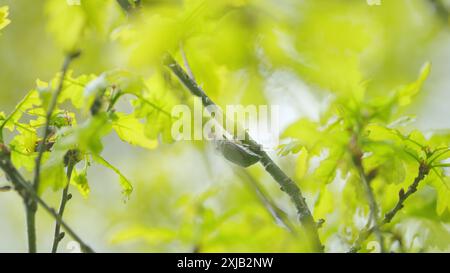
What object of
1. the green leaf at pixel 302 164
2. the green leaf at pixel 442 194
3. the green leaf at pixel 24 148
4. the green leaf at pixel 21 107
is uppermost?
the green leaf at pixel 21 107

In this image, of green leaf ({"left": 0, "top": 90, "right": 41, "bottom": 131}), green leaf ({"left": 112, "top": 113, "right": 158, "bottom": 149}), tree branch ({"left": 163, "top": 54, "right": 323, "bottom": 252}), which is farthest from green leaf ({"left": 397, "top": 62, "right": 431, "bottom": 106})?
green leaf ({"left": 0, "top": 90, "right": 41, "bottom": 131})

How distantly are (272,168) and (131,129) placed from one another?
0.21 m

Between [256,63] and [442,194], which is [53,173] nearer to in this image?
[256,63]

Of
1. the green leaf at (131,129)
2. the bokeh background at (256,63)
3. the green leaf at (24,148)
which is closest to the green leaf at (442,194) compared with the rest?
the bokeh background at (256,63)

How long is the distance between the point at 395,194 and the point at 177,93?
340 millimetres

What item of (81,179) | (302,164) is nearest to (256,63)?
(302,164)

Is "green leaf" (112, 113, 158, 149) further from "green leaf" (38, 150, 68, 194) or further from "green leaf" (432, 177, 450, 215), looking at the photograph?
"green leaf" (432, 177, 450, 215)

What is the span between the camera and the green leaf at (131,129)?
796 mm

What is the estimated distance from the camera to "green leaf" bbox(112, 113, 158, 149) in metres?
0.80

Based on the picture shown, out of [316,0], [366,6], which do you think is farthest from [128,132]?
[366,6]

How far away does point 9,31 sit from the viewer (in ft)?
7.91

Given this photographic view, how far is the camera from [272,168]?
72 centimetres

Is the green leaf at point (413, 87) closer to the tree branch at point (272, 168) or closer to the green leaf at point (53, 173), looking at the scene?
the tree branch at point (272, 168)

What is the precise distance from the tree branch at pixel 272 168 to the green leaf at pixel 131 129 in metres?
0.10
